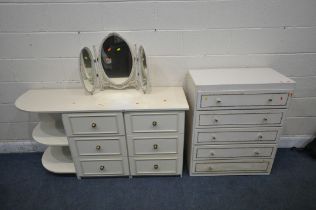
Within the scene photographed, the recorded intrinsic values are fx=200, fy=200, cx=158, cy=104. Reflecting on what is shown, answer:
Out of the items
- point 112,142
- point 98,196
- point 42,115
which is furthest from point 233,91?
point 42,115

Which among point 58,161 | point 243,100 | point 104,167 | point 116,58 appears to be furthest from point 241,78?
point 58,161

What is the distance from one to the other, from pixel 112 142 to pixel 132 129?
21cm

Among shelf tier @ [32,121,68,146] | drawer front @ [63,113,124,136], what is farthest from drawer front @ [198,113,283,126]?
shelf tier @ [32,121,68,146]

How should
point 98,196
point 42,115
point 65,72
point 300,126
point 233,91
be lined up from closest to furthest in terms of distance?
1. point 233,91
2. point 98,196
3. point 65,72
4. point 42,115
5. point 300,126

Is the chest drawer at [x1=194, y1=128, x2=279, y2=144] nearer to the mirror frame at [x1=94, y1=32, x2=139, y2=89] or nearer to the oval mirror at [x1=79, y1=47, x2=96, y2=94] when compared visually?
the mirror frame at [x1=94, y1=32, x2=139, y2=89]

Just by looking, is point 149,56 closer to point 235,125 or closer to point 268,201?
point 235,125

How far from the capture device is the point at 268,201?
159 centimetres

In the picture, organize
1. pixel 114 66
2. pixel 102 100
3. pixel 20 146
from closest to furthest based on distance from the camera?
pixel 102 100 < pixel 114 66 < pixel 20 146

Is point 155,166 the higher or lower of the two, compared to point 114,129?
lower

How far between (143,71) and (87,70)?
0.46 meters

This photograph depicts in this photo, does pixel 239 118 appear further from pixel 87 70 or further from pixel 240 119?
pixel 87 70

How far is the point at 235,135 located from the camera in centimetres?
161

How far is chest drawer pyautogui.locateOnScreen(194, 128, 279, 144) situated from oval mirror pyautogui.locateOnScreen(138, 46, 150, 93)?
545 millimetres

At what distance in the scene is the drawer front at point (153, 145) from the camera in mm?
1596
